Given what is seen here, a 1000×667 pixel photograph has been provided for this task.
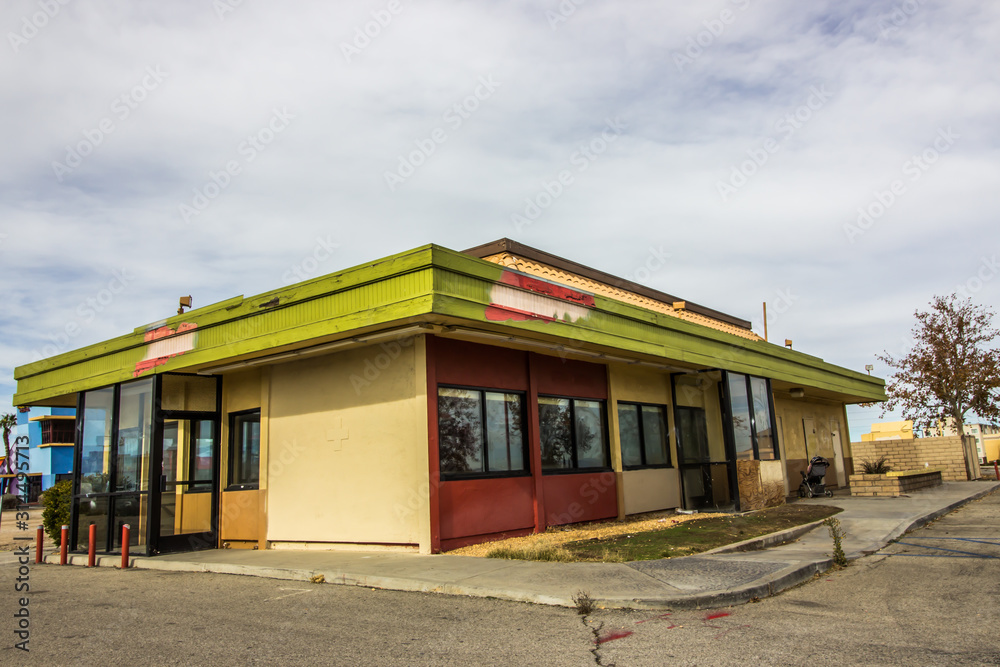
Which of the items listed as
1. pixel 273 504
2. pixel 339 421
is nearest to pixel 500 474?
pixel 339 421

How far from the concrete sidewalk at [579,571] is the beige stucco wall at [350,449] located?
435 mm

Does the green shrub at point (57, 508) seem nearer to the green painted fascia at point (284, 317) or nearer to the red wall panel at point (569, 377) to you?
the green painted fascia at point (284, 317)

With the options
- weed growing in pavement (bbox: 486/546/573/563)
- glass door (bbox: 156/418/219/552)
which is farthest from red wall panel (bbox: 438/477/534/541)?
glass door (bbox: 156/418/219/552)

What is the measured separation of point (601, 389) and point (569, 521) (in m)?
3.06

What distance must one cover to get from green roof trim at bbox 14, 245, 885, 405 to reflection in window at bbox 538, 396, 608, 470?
1.68 metres

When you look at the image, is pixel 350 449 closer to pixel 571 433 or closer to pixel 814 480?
pixel 571 433

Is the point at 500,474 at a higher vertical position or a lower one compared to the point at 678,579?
higher

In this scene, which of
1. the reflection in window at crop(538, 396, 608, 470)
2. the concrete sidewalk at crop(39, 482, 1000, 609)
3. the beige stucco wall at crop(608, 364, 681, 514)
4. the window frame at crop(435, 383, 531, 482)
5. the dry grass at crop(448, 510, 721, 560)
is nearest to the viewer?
the concrete sidewalk at crop(39, 482, 1000, 609)

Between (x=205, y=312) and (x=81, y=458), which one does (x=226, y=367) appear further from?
(x=81, y=458)

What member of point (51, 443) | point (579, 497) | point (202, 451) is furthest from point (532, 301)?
point (51, 443)

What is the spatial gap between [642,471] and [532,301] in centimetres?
644

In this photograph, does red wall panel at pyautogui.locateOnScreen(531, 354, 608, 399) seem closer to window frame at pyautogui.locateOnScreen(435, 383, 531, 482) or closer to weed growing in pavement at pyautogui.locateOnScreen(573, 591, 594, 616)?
window frame at pyautogui.locateOnScreen(435, 383, 531, 482)

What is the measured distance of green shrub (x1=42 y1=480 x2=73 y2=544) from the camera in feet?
53.9

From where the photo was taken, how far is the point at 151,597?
348 inches
